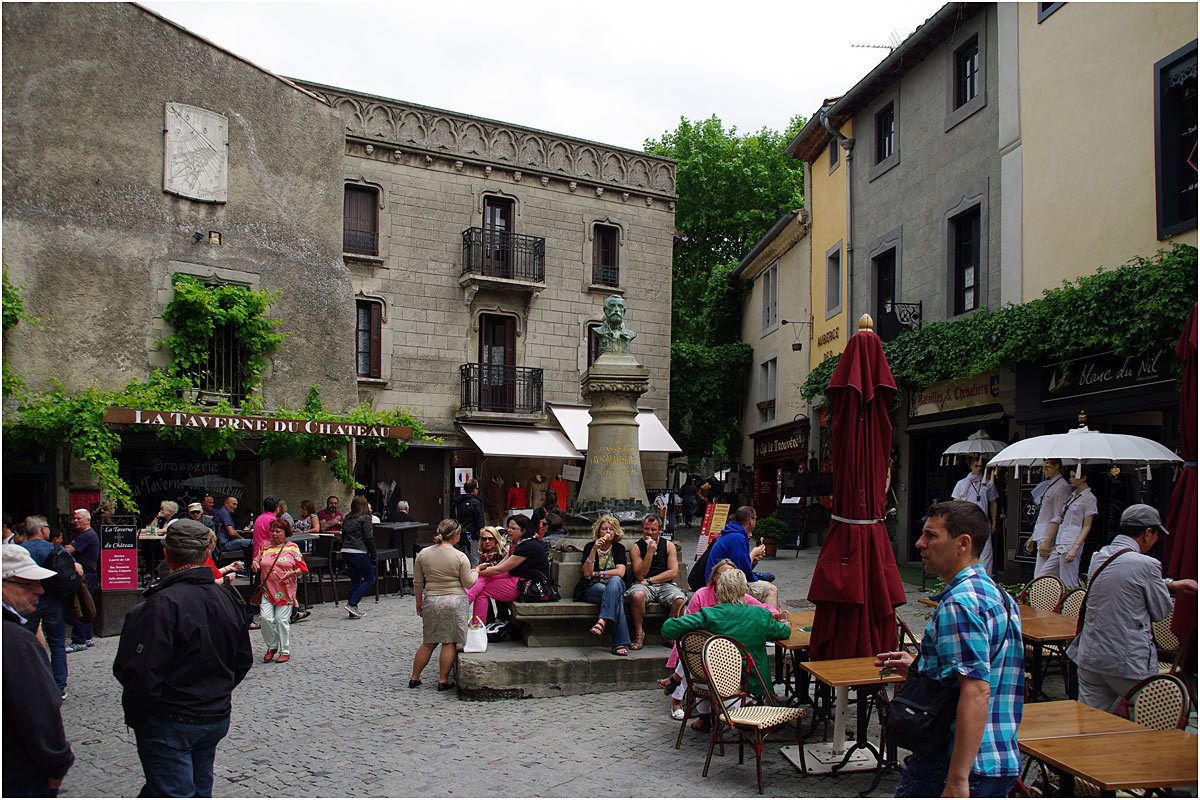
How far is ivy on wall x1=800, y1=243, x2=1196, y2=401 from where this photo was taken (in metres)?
10.6

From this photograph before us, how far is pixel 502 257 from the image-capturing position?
79.3 ft

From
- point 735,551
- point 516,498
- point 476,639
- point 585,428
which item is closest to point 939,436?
point 585,428

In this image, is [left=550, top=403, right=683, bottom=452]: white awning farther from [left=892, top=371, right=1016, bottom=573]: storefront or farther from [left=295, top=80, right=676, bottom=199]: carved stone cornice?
[left=892, top=371, right=1016, bottom=573]: storefront

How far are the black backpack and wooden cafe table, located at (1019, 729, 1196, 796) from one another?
7.54 meters

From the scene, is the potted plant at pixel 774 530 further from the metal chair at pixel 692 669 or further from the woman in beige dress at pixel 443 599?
the metal chair at pixel 692 669

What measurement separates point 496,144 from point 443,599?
18.0 meters

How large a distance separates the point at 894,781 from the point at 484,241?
64.4 feet

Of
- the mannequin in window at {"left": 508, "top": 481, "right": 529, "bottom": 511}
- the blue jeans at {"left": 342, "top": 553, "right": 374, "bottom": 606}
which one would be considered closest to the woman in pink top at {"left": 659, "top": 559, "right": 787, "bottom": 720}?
the blue jeans at {"left": 342, "top": 553, "right": 374, "bottom": 606}

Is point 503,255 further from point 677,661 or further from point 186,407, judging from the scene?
point 677,661

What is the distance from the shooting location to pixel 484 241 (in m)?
23.6

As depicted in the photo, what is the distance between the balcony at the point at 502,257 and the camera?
928 inches

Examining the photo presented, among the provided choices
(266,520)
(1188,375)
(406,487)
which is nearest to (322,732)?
(266,520)

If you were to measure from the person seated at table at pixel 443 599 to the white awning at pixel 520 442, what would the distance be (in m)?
13.8

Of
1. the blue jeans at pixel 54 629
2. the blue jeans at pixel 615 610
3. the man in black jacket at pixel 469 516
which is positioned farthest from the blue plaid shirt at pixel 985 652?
the man in black jacket at pixel 469 516
